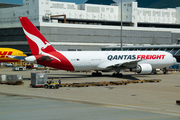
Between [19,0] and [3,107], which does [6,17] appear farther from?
[3,107]

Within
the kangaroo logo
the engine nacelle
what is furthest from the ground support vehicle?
the engine nacelle

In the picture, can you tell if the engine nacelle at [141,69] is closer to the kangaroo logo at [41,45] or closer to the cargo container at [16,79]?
the kangaroo logo at [41,45]

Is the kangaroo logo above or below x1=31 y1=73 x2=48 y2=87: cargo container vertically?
above

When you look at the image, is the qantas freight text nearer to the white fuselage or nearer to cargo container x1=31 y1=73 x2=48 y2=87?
the white fuselage

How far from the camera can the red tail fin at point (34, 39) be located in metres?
49.6

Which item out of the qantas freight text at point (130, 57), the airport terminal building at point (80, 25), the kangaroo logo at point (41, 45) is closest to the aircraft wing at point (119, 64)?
the qantas freight text at point (130, 57)

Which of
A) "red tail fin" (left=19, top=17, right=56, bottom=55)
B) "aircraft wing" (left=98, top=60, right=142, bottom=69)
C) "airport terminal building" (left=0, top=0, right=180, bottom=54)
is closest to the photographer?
"red tail fin" (left=19, top=17, right=56, bottom=55)

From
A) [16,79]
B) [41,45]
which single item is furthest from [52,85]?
[41,45]

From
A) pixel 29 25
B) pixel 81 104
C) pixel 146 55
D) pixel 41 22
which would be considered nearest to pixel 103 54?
pixel 146 55

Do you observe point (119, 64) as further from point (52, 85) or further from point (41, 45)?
point (52, 85)

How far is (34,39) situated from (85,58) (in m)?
10.3

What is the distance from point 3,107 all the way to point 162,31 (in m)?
142

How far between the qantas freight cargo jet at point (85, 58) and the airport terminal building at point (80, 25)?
7360 centimetres

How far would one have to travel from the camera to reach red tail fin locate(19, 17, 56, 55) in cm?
4962
